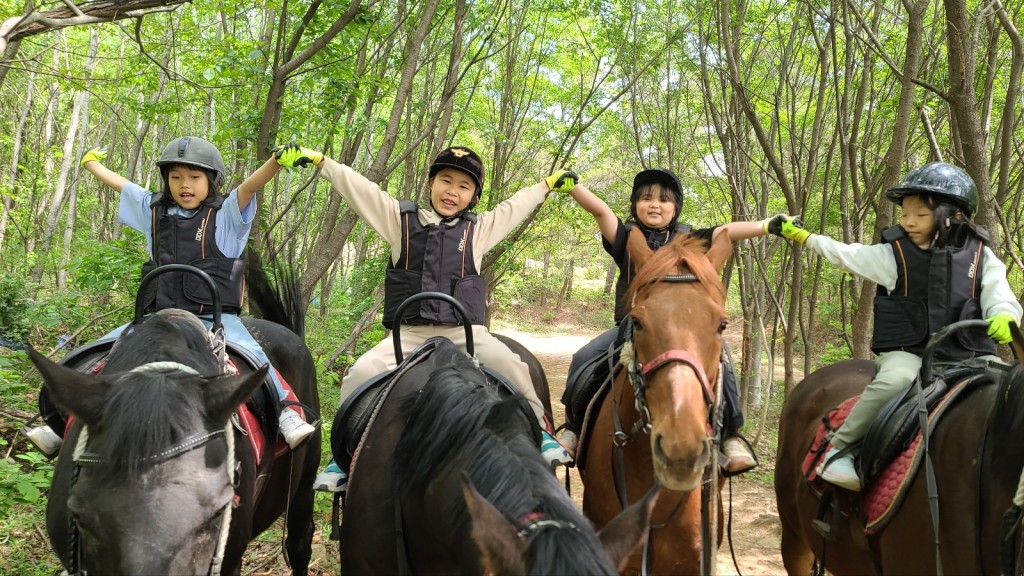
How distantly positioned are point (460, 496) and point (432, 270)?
6.80 ft

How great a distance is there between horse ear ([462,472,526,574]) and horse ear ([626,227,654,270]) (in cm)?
193

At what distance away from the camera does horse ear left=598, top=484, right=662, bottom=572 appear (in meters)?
1.57

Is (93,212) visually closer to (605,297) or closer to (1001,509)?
(605,297)

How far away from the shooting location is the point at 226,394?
7.47 ft

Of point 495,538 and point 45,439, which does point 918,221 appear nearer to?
point 495,538

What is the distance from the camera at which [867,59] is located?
6.68m

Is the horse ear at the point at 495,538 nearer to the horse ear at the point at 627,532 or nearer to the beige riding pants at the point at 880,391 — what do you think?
the horse ear at the point at 627,532

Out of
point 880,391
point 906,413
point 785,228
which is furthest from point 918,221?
point 906,413

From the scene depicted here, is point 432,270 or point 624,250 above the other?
point 624,250

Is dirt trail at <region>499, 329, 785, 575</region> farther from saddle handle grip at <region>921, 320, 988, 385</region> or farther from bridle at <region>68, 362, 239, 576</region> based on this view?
bridle at <region>68, 362, 239, 576</region>

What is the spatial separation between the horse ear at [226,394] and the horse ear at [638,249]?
1873 millimetres

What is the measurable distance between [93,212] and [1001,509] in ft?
88.1

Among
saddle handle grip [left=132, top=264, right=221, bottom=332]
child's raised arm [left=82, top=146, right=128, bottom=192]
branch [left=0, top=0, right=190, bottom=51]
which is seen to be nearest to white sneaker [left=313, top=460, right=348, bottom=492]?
saddle handle grip [left=132, top=264, right=221, bottom=332]

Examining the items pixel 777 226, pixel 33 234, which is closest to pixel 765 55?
pixel 777 226
